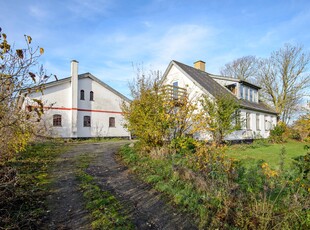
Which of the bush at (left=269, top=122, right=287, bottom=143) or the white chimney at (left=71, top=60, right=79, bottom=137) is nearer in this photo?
the white chimney at (left=71, top=60, right=79, bottom=137)

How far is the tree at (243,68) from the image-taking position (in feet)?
108

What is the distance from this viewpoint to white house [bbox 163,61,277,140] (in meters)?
18.0

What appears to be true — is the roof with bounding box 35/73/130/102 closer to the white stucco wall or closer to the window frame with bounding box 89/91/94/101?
the white stucco wall

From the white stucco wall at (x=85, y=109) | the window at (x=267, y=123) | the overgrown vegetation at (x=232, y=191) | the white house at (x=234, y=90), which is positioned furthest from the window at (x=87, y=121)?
the window at (x=267, y=123)

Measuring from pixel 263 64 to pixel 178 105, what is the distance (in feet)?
90.5

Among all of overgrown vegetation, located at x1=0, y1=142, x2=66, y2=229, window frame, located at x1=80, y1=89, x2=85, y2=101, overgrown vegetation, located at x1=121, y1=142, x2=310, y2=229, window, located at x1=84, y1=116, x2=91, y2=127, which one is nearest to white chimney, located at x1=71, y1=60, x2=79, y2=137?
window frame, located at x1=80, y1=89, x2=85, y2=101

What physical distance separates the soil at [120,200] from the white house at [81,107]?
41.6 feet

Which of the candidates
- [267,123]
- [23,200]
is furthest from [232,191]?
[267,123]

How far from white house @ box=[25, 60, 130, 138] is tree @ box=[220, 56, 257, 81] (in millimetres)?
21770

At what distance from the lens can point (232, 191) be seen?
4.79m

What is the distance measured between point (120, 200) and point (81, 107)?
1711cm

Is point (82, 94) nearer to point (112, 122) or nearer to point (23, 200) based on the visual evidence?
point (112, 122)

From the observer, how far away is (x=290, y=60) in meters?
28.2

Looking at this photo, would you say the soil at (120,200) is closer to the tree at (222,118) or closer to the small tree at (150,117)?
the small tree at (150,117)
